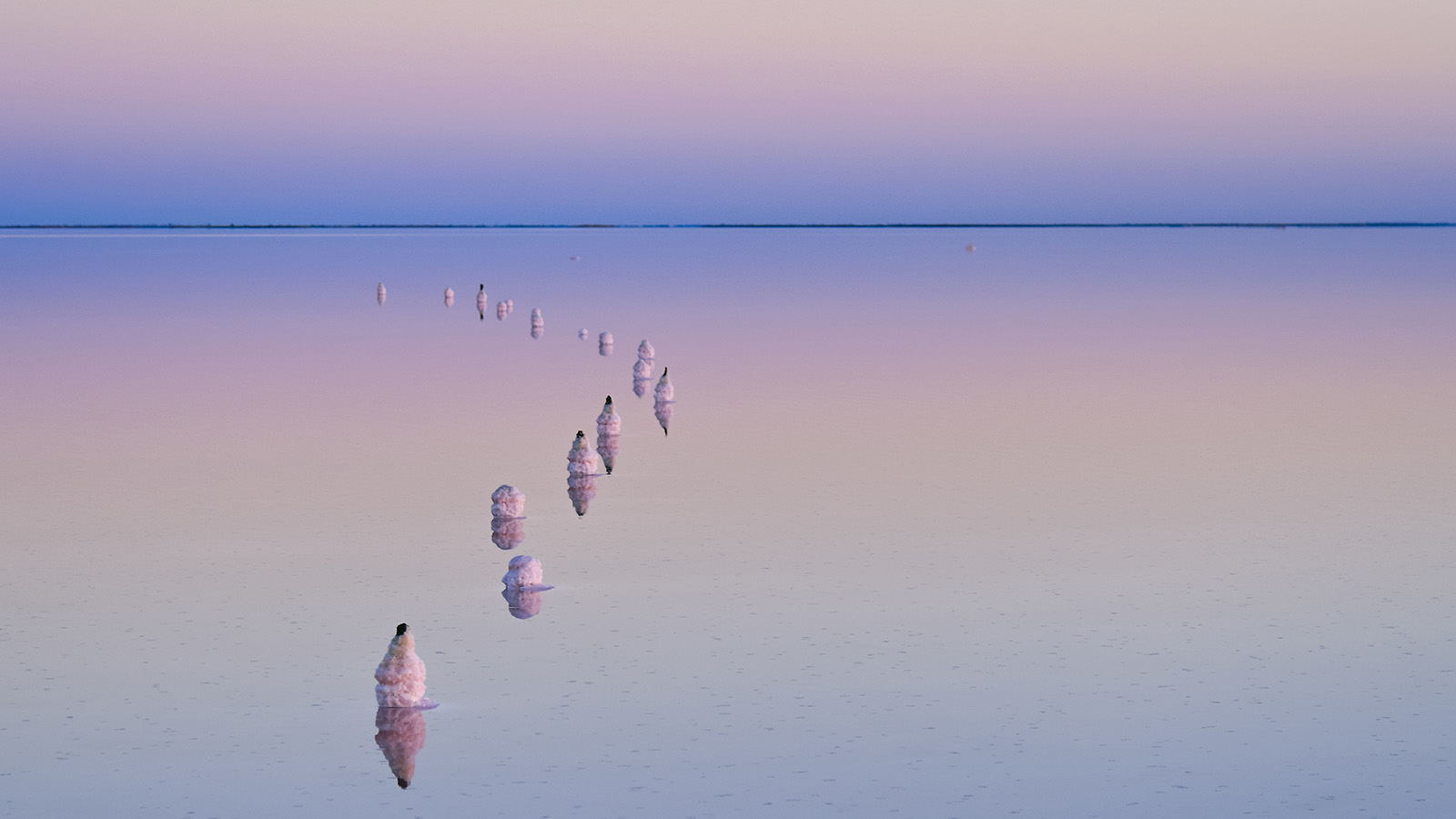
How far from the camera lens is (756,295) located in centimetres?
6438

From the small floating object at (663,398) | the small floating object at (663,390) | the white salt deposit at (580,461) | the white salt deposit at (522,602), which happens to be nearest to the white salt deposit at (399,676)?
the white salt deposit at (522,602)

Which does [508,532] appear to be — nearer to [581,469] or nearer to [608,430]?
[581,469]

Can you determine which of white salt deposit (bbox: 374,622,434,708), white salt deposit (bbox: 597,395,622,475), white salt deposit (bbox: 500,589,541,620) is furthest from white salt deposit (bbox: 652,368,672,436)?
white salt deposit (bbox: 374,622,434,708)

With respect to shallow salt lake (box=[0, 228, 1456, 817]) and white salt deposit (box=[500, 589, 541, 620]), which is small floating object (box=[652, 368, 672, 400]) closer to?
shallow salt lake (box=[0, 228, 1456, 817])

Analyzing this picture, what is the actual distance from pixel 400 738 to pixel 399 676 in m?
0.60

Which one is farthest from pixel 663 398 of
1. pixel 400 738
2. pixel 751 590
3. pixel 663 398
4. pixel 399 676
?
pixel 400 738

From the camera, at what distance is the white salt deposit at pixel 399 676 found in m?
11.2

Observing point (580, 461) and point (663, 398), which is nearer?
point (580, 461)

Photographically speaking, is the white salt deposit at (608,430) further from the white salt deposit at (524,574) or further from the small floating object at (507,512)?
the white salt deposit at (524,574)

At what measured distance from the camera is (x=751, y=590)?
1455cm

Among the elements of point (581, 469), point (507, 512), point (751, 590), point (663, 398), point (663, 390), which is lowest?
point (751, 590)

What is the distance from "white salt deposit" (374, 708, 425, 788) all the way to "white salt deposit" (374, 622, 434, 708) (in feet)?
0.19

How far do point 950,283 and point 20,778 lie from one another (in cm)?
6676

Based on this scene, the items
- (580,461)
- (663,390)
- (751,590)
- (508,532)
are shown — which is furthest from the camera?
(663,390)
